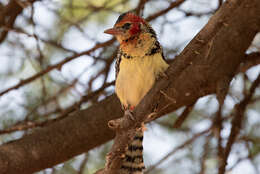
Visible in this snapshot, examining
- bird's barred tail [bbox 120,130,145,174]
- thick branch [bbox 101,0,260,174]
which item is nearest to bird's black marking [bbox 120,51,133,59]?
thick branch [bbox 101,0,260,174]

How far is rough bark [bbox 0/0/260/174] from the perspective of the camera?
10.3 ft

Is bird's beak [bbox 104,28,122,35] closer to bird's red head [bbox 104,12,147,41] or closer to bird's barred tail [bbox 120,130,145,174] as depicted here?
bird's red head [bbox 104,12,147,41]

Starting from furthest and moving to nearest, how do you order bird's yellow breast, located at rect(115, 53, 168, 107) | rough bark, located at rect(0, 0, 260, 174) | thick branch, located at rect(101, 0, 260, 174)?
1. thick branch, located at rect(101, 0, 260, 174)
2. rough bark, located at rect(0, 0, 260, 174)
3. bird's yellow breast, located at rect(115, 53, 168, 107)

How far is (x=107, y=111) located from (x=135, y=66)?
2.04 ft

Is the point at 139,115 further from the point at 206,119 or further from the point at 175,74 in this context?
Result: the point at 206,119

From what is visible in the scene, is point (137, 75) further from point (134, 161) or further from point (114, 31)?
point (134, 161)

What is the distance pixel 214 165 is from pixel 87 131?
2.00 m

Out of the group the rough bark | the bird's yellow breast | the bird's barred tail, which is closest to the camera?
the bird's yellow breast

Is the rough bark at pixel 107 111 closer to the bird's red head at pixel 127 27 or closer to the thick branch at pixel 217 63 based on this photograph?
the thick branch at pixel 217 63

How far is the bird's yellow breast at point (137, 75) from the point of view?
9.35 feet

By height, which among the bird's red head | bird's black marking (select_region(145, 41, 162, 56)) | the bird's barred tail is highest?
the bird's red head

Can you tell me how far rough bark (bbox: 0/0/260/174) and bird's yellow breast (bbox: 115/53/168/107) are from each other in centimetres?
25

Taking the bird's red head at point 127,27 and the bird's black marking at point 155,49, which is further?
the bird's red head at point 127,27

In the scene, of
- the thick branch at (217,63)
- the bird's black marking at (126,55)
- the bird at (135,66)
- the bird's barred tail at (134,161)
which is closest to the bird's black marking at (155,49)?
the bird at (135,66)
